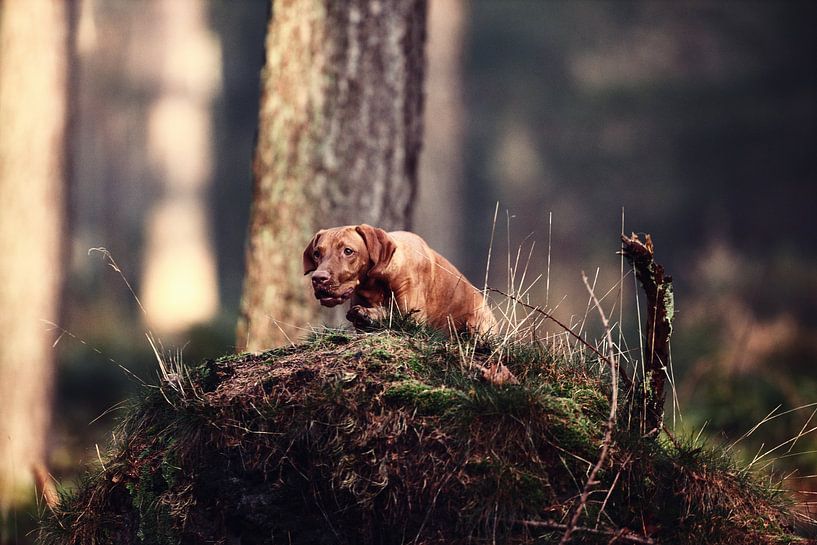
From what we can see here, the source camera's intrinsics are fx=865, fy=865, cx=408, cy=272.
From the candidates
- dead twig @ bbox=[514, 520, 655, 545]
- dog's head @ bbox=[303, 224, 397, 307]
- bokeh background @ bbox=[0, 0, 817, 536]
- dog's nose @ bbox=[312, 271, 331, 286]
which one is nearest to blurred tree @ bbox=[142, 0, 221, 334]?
bokeh background @ bbox=[0, 0, 817, 536]

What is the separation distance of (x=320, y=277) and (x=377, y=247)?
0.94ft

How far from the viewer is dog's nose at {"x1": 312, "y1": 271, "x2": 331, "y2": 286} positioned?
10.5 feet

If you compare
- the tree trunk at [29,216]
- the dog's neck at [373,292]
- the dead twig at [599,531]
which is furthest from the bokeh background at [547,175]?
the dead twig at [599,531]

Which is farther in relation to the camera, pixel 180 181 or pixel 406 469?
pixel 180 181

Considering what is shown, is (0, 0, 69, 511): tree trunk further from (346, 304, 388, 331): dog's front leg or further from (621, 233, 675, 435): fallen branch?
(621, 233, 675, 435): fallen branch

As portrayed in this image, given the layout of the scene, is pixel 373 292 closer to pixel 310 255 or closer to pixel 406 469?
pixel 310 255

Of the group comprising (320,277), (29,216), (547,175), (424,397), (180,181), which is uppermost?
(320,277)

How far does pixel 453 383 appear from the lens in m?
3.12

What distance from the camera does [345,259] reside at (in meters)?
3.31

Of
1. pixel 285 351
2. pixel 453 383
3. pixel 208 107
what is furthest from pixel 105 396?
pixel 208 107

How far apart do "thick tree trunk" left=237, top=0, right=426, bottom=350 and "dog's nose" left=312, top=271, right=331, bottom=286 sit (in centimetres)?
205

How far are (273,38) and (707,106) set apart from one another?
19553mm

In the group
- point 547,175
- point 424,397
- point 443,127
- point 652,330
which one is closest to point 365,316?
point 424,397

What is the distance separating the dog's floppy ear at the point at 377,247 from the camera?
336cm
